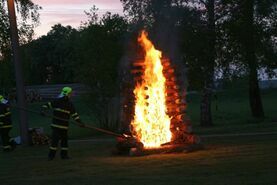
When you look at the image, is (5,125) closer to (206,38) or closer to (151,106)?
(151,106)

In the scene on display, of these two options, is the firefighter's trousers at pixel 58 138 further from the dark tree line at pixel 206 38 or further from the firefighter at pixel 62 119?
the dark tree line at pixel 206 38

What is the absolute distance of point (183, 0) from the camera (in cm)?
2475

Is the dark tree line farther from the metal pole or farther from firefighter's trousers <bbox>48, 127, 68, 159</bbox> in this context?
firefighter's trousers <bbox>48, 127, 68, 159</bbox>

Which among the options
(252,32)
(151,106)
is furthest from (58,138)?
(252,32)

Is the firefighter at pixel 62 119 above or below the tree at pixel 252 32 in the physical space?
below

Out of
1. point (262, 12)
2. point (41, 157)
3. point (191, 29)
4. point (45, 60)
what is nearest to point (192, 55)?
point (191, 29)

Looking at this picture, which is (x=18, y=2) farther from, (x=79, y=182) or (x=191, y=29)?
(x=79, y=182)

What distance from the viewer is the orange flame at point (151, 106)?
1619 centimetres

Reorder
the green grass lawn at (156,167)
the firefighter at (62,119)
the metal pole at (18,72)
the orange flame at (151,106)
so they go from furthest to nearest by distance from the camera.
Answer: the metal pole at (18,72), the orange flame at (151,106), the firefighter at (62,119), the green grass lawn at (156,167)

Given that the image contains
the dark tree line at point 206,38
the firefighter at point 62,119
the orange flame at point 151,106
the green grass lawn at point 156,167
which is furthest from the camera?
the dark tree line at point 206,38

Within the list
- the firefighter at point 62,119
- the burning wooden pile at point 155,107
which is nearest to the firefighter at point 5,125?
the firefighter at point 62,119

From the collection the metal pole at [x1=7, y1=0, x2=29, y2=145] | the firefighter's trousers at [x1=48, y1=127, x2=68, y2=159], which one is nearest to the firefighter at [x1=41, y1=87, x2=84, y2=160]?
the firefighter's trousers at [x1=48, y1=127, x2=68, y2=159]

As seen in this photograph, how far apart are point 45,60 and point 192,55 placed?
80.0m

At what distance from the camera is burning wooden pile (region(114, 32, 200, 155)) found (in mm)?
16188
